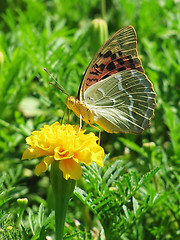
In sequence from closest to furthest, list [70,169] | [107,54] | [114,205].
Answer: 1. [70,169]
2. [114,205]
3. [107,54]

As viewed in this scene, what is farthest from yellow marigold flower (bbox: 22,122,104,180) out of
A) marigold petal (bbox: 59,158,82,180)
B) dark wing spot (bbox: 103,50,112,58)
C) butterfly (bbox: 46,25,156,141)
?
dark wing spot (bbox: 103,50,112,58)

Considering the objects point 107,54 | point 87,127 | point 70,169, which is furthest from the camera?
point 87,127

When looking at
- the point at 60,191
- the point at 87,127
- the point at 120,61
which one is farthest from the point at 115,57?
the point at 60,191

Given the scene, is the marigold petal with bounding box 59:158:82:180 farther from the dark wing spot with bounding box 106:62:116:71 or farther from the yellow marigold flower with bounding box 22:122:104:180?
the dark wing spot with bounding box 106:62:116:71

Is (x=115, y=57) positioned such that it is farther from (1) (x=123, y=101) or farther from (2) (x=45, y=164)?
(2) (x=45, y=164)

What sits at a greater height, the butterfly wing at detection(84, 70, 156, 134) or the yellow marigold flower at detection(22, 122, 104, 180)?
the butterfly wing at detection(84, 70, 156, 134)

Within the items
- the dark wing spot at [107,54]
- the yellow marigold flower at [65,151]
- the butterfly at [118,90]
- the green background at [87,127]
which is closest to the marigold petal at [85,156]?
the yellow marigold flower at [65,151]

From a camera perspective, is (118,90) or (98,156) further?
(118,90)
